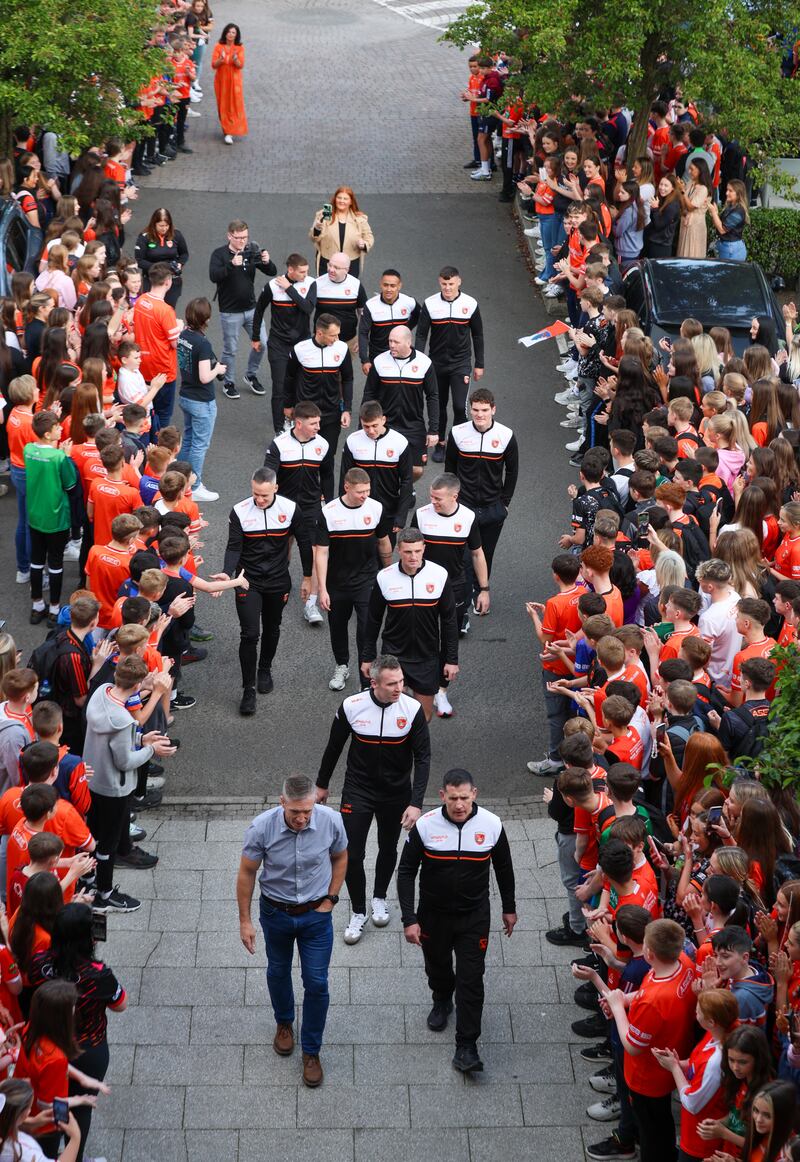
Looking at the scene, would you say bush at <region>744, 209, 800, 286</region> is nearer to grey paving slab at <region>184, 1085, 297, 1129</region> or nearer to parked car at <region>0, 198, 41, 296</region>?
parked car at <region>0, 198, 41, 296</region>

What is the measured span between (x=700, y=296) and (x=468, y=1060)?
9.40 metres

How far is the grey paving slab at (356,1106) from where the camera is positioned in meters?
7.48

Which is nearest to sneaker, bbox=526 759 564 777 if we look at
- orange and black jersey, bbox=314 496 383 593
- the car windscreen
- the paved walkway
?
the paved walkway

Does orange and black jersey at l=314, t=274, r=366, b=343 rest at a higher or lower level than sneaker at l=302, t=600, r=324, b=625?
higher

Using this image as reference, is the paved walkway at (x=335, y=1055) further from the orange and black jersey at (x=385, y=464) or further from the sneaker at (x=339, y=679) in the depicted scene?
the orange and black jersey at (x=385, y=464)

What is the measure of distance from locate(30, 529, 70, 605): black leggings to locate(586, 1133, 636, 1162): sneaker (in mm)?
6521

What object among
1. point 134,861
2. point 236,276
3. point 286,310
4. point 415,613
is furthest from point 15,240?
point 134,861

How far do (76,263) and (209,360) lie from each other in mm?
2326

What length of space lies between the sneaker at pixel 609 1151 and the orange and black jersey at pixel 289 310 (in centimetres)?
888

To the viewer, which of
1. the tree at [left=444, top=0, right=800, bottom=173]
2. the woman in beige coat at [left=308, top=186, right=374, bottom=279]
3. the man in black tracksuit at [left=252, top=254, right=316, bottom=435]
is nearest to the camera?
the man in black tracksuit at [left=252, top=254, right=316, bottom=435]

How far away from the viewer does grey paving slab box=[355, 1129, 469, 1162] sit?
7270 millimetres

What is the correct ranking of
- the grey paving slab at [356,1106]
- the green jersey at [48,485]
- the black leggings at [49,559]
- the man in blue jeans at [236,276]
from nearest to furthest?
the grey paving slab at [356,1106] → the green jersey at [48,485] → the black leggings at [49,559] → the man in blue jeans at [236,276]

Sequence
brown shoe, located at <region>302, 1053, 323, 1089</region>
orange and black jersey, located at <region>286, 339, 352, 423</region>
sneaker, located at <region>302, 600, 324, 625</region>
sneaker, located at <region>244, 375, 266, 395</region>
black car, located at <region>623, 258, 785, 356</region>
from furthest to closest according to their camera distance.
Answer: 1. sneaker, located at <region>244, 375, 266, 395</region>
2. black car, located at <region>623, 258, 785, 356</region>
3. orange and black jersey, located at <region>286, 339, 352, 423</region>
4. sneaker, located at <region>302, 600, 324, 625</region>
5. brown shoe, located at <region>302, 1053, 323, 1089</region>

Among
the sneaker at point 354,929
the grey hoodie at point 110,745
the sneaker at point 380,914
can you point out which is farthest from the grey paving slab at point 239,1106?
the grey hoodie at point 110,745
